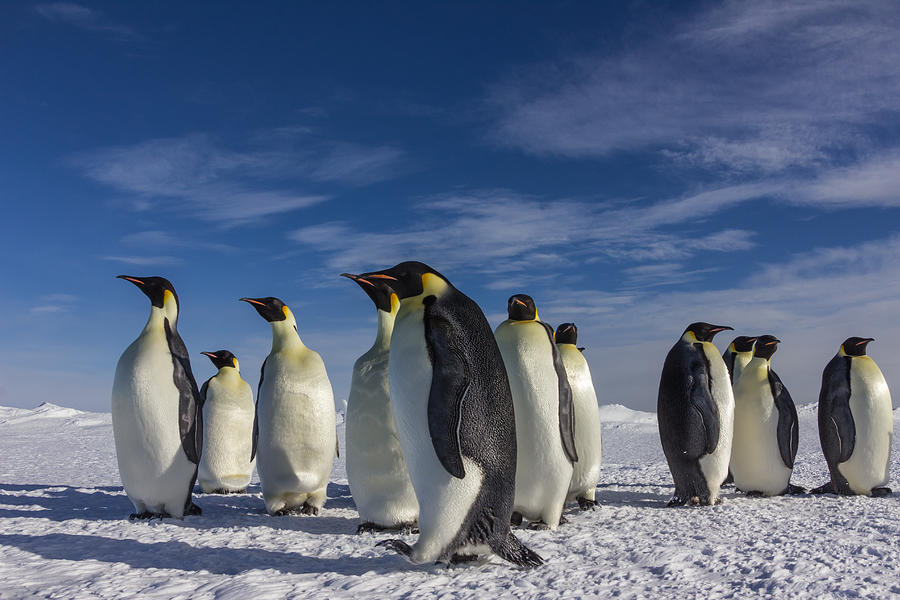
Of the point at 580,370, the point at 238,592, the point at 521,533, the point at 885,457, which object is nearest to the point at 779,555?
the point at 521,533

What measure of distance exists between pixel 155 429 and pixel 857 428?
6707 mm

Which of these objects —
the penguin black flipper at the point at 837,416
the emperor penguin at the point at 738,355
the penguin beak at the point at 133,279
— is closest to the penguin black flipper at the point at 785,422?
the penguin black flipper at the point at 837,416

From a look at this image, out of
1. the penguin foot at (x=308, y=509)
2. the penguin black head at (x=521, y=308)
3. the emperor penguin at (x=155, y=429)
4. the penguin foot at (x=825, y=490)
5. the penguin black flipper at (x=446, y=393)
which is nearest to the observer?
the penguin black flipper at (x=446, y=393)

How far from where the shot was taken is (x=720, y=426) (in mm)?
6375

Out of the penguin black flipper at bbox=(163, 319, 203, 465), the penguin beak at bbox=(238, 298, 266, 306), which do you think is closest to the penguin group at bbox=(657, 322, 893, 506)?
the penguin beak at bbox=(238, 298, 266, 306)

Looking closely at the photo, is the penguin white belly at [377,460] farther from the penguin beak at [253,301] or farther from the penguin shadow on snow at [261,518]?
the penguin beak at [253,301]

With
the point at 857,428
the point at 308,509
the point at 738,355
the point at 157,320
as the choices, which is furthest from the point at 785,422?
the point at 157,320

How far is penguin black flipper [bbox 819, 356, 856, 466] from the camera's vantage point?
23.5ft

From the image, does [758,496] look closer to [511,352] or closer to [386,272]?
[511,352]

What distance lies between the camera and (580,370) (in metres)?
6.30

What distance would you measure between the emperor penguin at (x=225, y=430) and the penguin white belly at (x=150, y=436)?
2.35m

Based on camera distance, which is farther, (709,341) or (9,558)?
(709,341)

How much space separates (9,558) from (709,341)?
5812 mm

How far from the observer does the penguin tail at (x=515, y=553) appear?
3.60 metres
